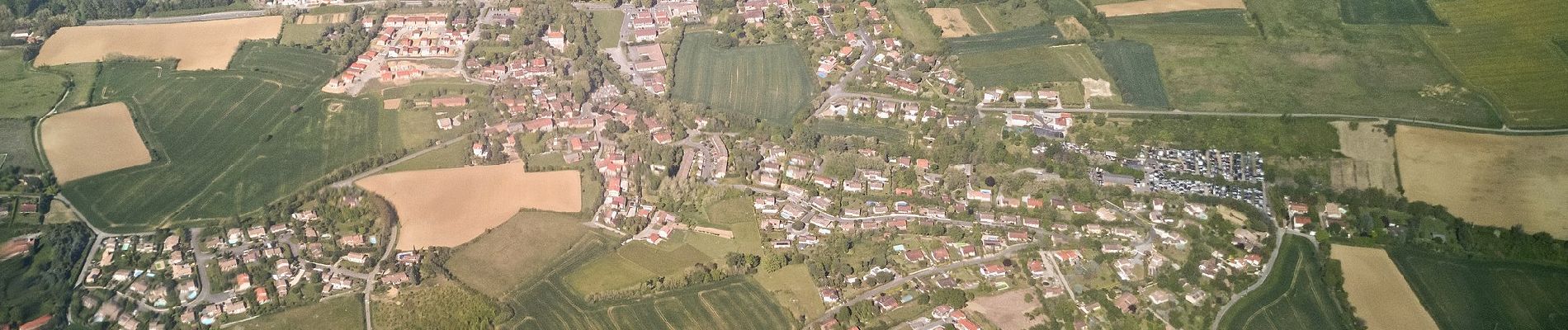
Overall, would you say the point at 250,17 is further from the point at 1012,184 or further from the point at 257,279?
the point at 1012,184

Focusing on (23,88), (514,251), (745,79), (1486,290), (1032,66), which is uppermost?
(23,88)

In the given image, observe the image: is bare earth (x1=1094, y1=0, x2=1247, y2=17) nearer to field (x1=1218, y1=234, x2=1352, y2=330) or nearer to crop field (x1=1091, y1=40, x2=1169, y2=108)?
crop field (x1=1091, y1=40, x2=1169, y2=108)

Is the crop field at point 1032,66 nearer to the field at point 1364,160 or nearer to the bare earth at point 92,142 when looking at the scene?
the field at point 1364,160

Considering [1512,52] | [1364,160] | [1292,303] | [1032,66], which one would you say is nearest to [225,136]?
[1032,66]

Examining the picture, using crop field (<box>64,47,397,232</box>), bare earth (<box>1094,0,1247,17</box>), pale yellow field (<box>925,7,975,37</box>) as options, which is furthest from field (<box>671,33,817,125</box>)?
bare earth (<box>1094,0,1247,17</box>)

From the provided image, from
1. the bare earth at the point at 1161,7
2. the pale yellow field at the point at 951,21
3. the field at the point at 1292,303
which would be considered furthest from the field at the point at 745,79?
the field at the point at 1292,303

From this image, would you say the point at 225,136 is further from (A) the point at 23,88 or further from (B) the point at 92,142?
(A) the point at 23,88
